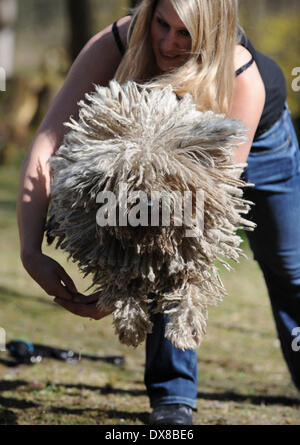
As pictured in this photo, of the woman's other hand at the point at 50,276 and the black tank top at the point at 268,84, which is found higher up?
the black tank top at the point at 268,84

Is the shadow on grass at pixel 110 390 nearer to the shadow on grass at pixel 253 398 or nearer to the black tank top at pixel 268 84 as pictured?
the shadow on grass at pixel 253 398

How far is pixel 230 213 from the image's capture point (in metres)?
1.76

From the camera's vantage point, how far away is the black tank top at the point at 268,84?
2.20 m

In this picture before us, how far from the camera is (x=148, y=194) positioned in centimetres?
162

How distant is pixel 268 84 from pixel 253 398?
5.59 feet

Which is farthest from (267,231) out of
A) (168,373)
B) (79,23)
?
(79,23)

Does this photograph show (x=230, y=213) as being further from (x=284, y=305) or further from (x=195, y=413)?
(x=195, y=413)

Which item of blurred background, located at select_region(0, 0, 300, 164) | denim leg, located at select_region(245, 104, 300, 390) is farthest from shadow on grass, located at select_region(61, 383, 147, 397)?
blurred background, located at select_region(0, 0, 300, 164)

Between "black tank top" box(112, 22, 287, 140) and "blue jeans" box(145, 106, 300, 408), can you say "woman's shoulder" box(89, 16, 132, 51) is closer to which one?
"black tank top" box(112, 22, 287, 140)

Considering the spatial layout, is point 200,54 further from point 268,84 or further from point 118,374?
point 118,374

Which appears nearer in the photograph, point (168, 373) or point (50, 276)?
point (50, 276)

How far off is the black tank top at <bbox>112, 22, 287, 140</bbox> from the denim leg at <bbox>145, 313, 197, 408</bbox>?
96 cm

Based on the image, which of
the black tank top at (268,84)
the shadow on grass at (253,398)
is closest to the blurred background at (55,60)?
the shadow on grass at (253,398)
